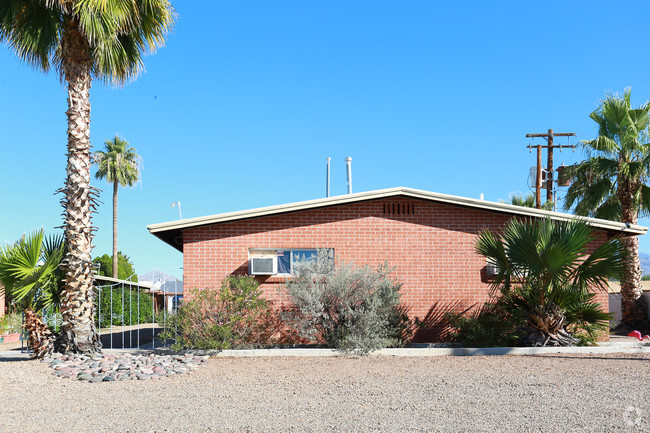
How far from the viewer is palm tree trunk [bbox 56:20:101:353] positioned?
12.7 m

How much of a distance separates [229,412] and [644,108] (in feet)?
61.3

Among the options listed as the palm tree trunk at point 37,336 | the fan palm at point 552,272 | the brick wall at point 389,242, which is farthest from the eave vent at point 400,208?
the palm tree trunk at point 37,336

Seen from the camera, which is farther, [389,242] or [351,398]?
[389,242]

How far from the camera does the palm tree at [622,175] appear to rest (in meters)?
19.8

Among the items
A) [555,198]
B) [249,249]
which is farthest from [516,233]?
[555,198]

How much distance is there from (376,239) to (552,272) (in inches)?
169

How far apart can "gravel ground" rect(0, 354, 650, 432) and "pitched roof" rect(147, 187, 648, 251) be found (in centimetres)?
372

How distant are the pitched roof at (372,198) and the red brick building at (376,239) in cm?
2

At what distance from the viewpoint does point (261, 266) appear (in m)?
14.1

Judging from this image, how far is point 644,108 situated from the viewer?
20.1 metres

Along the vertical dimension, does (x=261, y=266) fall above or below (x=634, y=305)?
above

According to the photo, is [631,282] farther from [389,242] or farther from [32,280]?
[32,280]

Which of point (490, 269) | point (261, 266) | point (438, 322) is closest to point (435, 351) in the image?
point (438, 322)

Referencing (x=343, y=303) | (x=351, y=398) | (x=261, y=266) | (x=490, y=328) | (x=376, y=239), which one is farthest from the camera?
(x=376, y=239)
